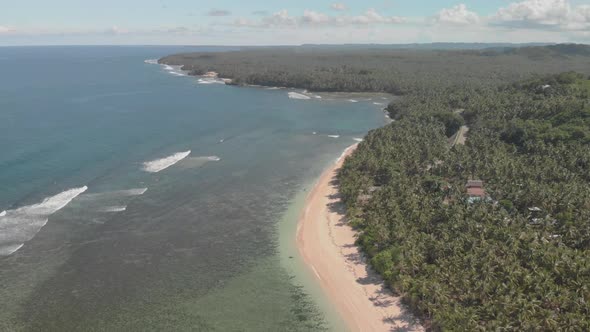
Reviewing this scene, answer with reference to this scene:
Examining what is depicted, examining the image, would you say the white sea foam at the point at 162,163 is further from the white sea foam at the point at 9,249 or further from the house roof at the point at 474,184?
the house roof at the point at 474,184

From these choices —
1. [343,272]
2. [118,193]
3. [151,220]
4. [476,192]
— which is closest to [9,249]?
[151,220]

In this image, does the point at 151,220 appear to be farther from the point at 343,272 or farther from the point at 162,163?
the point at 343,272

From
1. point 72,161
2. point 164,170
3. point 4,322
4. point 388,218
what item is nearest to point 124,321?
point 4,322

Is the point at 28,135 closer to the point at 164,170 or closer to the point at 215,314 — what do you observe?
the point at 164,170

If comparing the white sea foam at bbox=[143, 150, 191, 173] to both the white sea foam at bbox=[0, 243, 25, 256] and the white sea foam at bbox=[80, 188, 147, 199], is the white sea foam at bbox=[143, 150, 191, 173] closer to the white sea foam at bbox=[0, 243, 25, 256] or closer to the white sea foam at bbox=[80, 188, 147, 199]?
the white sea foam at bbox=[80, 188, 147, 199]

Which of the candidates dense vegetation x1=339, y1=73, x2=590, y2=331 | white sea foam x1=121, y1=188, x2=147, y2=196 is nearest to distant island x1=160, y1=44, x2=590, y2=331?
dense vegetation x1=339, y1=73, x2=590, y2=331

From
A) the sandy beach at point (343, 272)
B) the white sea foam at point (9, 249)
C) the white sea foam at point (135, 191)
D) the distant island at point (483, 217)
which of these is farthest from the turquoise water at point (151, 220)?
the distant island at point (483, 217)
